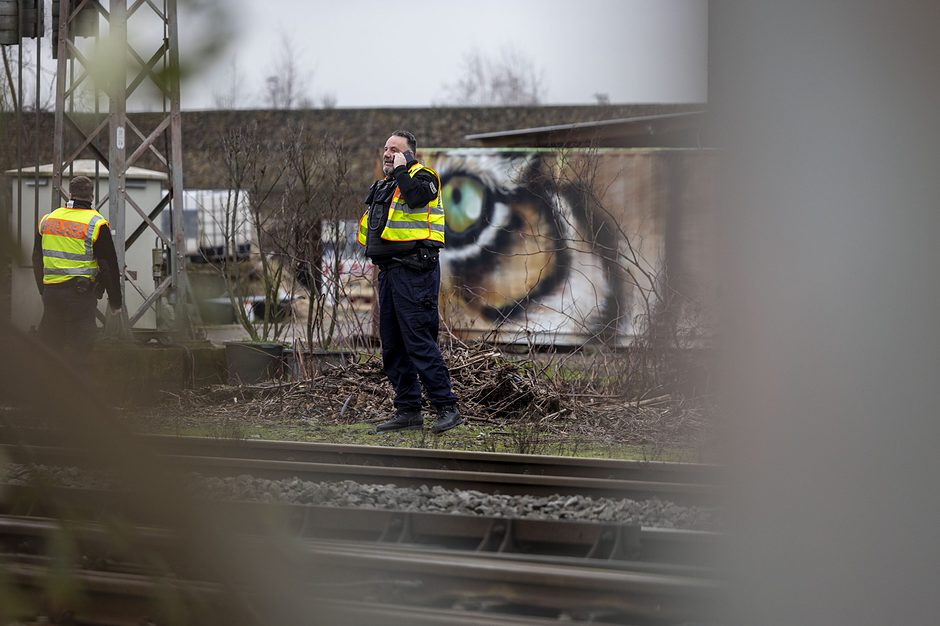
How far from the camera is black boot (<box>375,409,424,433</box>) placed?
727 centimetres

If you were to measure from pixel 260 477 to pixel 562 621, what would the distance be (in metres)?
2.54

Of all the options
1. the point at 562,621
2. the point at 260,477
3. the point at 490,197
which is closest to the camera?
the point at 562,621

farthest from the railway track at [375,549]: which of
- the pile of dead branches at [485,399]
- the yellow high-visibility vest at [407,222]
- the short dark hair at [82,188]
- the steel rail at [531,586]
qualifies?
the short dark hair at [82,188]

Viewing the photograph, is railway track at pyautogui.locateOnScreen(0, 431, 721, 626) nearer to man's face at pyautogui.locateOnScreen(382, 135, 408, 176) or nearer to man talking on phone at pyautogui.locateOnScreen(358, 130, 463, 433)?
man talking on phone at pyautogui.locateOnScreen(358, 130, 463, 433)

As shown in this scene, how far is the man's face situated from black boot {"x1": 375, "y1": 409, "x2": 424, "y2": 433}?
70.3 inches

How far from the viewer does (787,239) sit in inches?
53.8

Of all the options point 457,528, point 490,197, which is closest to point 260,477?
point 457,528

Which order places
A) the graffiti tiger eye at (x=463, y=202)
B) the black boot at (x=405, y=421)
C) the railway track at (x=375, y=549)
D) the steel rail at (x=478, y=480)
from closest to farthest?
the railway track at (x=375, y=549), the steel rail at (x=478, y=480), the black boot at (x=405, y=421), the graffiti tiger eye at (x=463, y=202)

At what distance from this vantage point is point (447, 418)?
23.5 feet

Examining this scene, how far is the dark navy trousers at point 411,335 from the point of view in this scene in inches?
275

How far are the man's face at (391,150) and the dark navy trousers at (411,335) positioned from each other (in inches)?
27.8

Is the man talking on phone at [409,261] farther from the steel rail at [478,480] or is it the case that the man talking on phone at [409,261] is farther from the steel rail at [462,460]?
the steel rail at [478,480]

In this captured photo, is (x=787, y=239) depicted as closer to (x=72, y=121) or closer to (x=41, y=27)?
(x=72, y=121)

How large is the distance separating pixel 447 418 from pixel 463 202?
295 inches
